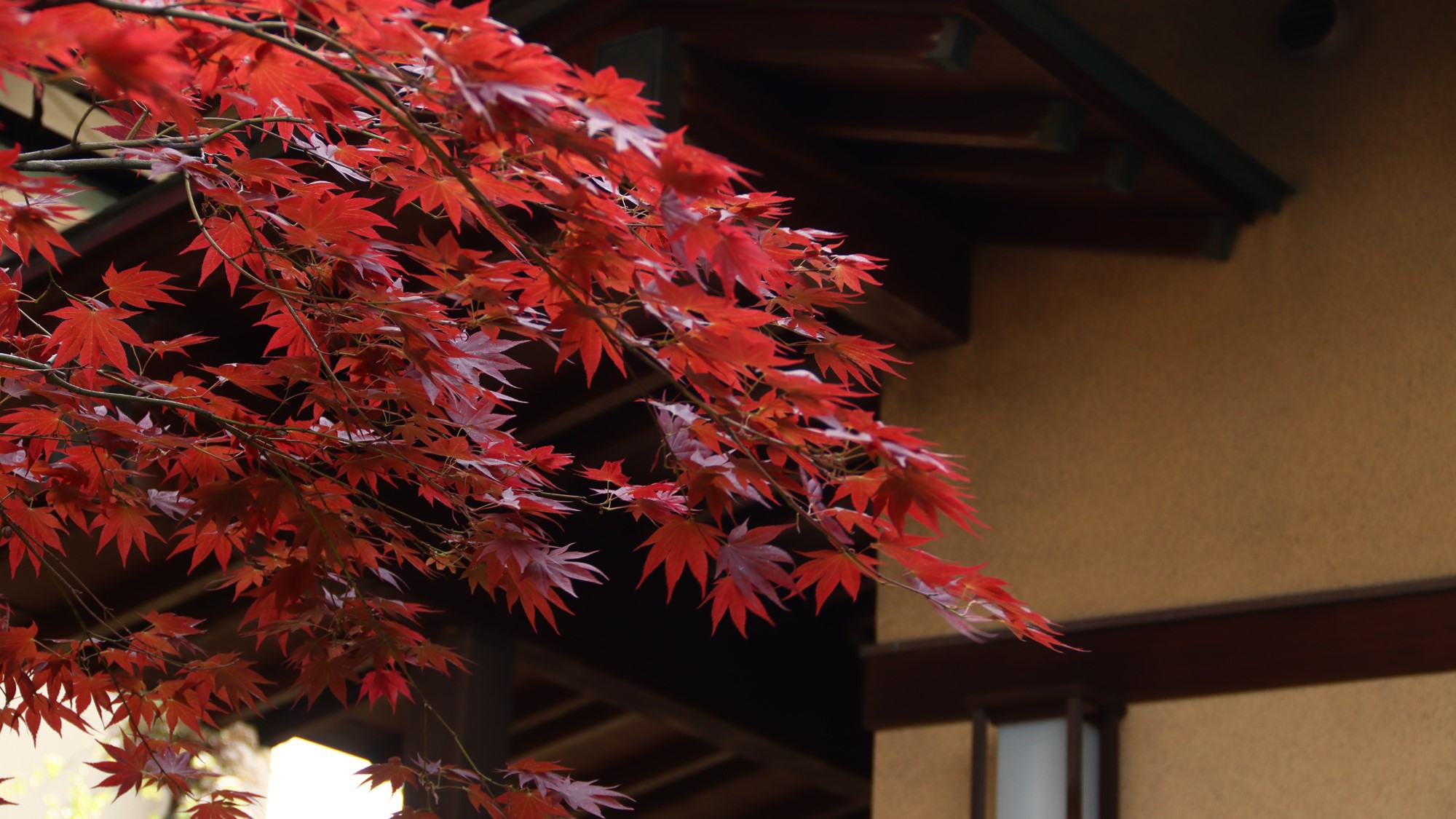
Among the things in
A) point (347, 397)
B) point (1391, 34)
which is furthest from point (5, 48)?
point (1391, 34)

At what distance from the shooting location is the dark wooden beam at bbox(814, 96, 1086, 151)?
143 inches

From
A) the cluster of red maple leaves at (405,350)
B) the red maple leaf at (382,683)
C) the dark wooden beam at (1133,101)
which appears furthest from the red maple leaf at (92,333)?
the dark wooden beam at (1133,101)

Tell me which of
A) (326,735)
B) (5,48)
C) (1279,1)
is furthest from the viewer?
(326,735)

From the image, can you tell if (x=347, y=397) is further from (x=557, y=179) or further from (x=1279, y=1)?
(x=1279, y=1)

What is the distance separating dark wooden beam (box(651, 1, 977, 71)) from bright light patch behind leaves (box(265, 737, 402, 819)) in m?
8.60

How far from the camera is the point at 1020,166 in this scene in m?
4.07

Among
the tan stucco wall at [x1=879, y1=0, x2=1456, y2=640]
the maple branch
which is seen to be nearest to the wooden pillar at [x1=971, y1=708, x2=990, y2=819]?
the tan stucco wall at [x1=879, y1=0, x2=1456, y2=640]

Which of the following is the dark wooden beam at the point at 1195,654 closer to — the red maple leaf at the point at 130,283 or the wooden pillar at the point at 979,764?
the wooden pillar at the point at 979,764

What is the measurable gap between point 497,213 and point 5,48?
0.48 m

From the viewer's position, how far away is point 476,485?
78.8 inches

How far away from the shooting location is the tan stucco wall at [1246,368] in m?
3.84

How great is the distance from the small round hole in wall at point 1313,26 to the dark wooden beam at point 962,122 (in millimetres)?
867

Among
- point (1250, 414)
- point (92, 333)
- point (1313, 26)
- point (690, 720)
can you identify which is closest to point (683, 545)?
point (92, 333)

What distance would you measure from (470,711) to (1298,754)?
2.38 metres
